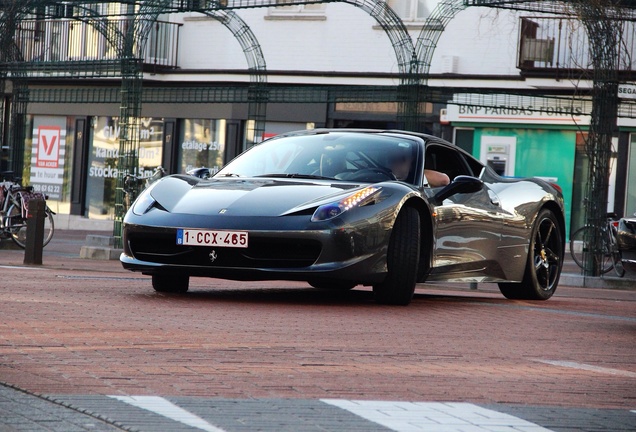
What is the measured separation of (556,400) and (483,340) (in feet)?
7.45

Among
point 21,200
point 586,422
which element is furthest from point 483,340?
point 21,200

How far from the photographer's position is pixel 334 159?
10.1 m

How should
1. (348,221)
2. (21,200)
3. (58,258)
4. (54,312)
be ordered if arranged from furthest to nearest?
(21,200) → (58,258) → (348,221) → (54,312)

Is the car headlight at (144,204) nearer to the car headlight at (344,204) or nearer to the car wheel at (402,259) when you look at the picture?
the car headlight at (344,204)

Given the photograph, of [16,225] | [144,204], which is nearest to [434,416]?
[144,204]

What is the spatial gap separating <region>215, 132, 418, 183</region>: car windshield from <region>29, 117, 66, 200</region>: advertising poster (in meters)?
28.4

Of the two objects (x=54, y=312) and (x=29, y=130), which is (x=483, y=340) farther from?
(x=29, y=130)

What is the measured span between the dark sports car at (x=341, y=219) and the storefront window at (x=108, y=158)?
25.7 metres

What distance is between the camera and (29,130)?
39.4 meters

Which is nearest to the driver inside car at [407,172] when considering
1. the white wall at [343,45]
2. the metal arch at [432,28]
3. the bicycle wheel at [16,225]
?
the metal arch at [432,28]

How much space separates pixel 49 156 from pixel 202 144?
576 cm

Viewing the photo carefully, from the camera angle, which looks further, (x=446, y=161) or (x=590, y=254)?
(x=590, y=254)

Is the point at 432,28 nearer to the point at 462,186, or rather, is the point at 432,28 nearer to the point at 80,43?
the point at 462,186

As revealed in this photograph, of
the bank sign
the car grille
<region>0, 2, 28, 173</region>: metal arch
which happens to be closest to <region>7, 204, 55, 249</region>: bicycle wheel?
<region>0, 2, 28, 173</region>: metal arch
